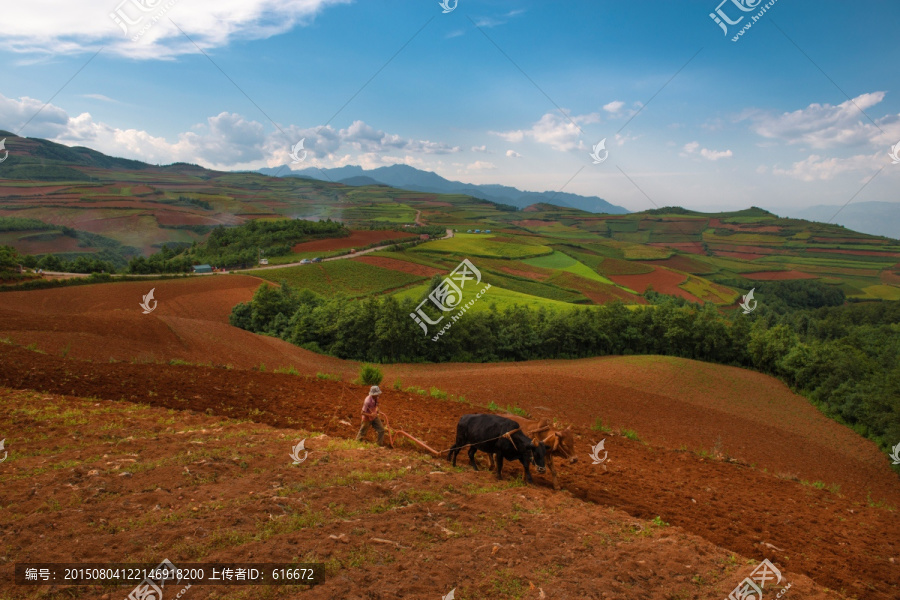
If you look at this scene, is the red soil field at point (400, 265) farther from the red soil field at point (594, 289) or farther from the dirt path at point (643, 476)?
the dirt path at point (643, 476)

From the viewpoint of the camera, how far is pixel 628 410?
2662 centimetres

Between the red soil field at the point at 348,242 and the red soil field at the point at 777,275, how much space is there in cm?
7340

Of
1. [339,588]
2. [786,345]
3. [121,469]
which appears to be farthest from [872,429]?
[121,469]

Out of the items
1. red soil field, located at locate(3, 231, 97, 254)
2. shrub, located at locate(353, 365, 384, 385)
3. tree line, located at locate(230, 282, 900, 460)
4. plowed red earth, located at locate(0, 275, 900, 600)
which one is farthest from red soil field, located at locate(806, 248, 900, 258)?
red soil field, located at locate(3, 231, 97, 254)

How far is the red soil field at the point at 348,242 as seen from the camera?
263 feet

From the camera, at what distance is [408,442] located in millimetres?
12250

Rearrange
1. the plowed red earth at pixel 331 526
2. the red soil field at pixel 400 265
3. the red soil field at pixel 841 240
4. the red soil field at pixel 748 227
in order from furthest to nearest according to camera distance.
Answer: the red soil field at pixel 748 227
the red soil field at pixel 841 240
the red soil field at pixel 400 265
the plowed red earth at pixel 331 526

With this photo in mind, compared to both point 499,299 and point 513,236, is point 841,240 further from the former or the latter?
point 499,299

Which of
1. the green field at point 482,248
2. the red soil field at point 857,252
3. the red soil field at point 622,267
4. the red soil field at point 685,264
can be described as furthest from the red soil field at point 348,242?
the red soil field at point 857,252

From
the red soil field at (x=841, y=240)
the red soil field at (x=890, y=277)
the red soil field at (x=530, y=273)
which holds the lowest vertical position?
the red soil field at (x=530, y=273)

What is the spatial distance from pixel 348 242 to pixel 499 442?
77128 mm

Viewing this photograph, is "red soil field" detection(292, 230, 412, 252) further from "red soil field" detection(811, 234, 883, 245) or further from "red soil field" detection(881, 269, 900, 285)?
"red soil field" detection(811, 234, 883, 245)

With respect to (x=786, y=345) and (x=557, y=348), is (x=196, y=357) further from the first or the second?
(x=786, y=345)

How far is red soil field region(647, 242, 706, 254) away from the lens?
122 metres
